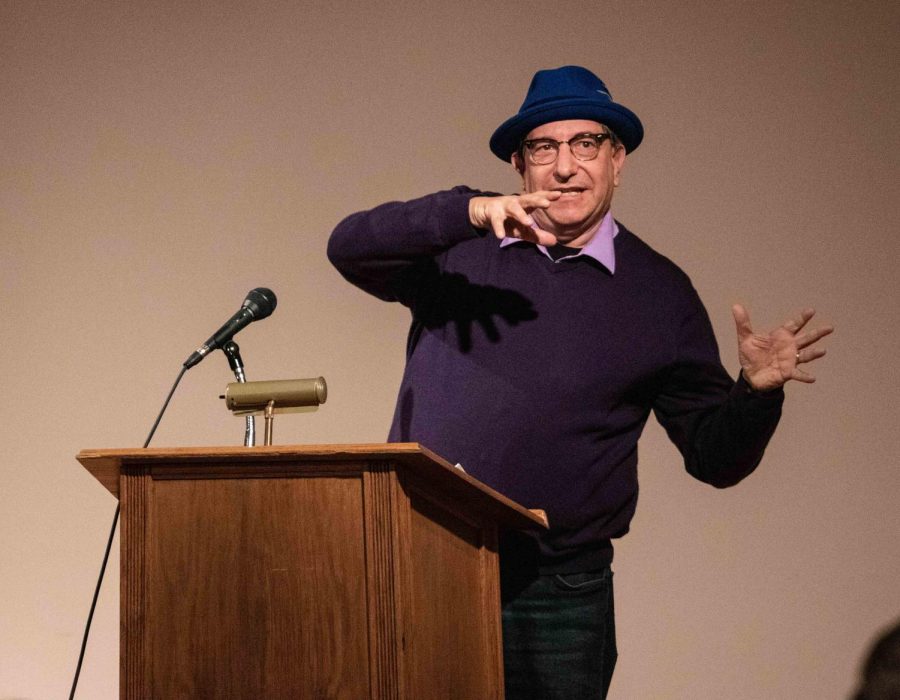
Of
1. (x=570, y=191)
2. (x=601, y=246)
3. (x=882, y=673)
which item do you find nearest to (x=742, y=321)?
(x=601, y=246)

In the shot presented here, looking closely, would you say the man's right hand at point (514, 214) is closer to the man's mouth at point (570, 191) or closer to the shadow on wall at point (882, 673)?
the man's mouth at point (570, 191)

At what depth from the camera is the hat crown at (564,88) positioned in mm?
2740

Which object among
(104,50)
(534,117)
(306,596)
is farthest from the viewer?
(104,50)

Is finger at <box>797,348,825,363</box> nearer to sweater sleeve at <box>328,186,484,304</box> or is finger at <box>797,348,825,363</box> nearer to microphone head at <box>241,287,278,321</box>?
sweater sleeve at <box>328,186,484,304</box>

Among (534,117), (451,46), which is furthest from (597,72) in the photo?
(534,117)

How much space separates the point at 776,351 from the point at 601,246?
0.49m

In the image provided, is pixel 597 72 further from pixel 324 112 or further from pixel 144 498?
pixel 144 498

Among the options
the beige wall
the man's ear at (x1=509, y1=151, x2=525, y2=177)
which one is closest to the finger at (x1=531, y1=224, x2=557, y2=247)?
the man's ear at (x1=509, y1=151, x2=525, y2=177)

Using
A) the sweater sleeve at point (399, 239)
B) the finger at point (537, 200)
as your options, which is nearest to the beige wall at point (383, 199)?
the sweater sleeve at point (399, 239)

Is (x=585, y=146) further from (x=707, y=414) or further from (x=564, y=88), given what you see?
(x=707, y=414)

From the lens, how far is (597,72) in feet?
12.8

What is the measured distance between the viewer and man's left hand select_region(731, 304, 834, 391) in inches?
94.6

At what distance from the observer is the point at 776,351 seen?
7.95 feet

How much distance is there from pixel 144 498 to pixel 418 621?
0.43m
